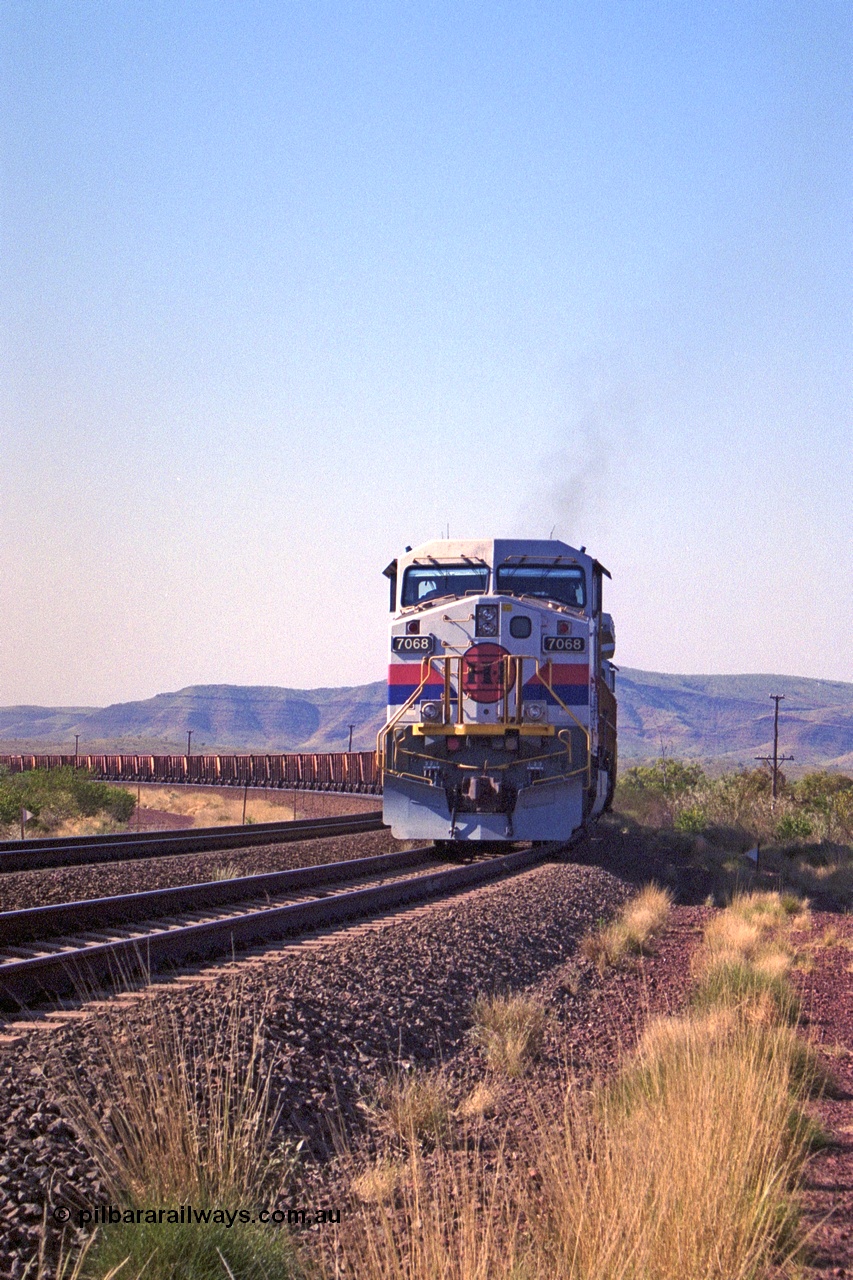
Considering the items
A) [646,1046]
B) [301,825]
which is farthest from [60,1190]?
[301,825]

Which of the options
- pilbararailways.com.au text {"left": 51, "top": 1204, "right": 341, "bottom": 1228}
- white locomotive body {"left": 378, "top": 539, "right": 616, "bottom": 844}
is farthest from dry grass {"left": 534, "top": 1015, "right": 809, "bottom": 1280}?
white locomotive body {"left": 378, "top": 539, "right": 616, "bottom": 844}

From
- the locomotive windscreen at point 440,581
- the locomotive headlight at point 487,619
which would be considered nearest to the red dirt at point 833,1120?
the locomotive headlight at point 487,619

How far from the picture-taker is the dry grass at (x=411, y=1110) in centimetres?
539

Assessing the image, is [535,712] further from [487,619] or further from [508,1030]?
[508,1030]

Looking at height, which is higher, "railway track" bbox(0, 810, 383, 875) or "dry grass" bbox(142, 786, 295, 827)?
"railway track" bbox(0, 810, 383, 875)

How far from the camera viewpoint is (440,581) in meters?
17.2

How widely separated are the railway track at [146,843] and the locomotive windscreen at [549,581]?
21.1 feet

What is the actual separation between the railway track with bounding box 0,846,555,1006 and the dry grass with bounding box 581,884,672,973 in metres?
2.20

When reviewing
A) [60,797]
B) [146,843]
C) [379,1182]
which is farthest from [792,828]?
[379,1182]

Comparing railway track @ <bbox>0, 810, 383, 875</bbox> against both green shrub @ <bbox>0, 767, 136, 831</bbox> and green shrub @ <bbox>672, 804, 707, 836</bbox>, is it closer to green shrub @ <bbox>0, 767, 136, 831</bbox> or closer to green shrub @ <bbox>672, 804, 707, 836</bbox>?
green shrub @ <bbox>0, 767, 136, 831</bbox>

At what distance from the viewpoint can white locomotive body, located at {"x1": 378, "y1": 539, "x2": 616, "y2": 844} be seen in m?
15.8

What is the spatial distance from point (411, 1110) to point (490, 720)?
10.6m

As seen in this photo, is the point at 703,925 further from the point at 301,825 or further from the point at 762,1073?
the point at 301,825

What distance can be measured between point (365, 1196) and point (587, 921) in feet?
27.0
